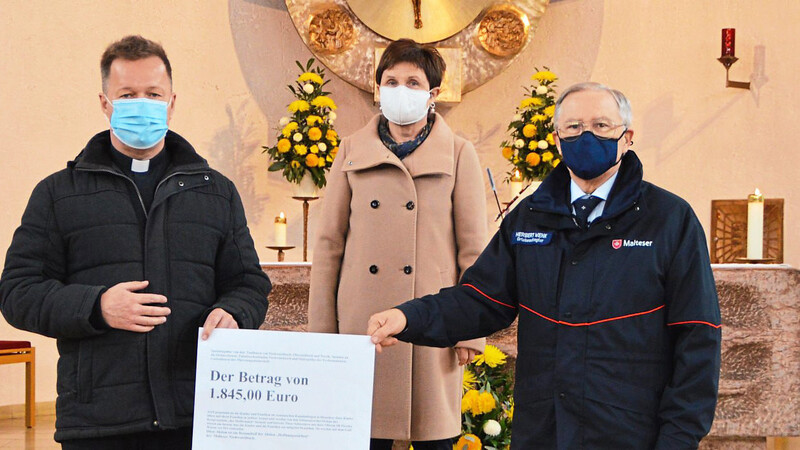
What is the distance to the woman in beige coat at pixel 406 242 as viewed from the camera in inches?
104

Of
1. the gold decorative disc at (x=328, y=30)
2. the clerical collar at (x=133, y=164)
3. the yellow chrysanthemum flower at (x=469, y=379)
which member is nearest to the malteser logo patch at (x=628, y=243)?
the clerical collar at (x=133, y=164)

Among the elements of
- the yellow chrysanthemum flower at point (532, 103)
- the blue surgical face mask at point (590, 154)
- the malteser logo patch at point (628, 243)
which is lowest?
the malteser logo patch at point (628, 243)

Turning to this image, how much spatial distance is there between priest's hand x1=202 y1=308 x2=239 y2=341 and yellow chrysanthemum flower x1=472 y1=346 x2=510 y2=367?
1.65 m

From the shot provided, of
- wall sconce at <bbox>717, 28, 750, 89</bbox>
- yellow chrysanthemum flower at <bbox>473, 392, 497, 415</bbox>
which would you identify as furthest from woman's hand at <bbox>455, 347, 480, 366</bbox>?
wall sconce at <bbox>717, 28, 750, 89</bbox>

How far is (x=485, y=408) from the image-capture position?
3277 millimetres

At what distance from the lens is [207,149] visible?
5.84 m

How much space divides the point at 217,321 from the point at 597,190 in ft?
2.85

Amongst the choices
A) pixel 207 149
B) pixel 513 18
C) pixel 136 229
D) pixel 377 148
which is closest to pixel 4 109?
pixel 207 149

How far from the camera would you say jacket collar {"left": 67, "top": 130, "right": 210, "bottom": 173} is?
75.1 inches

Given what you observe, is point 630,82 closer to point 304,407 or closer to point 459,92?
point 459,92

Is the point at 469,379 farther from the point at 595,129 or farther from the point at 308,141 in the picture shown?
the point at 308,141

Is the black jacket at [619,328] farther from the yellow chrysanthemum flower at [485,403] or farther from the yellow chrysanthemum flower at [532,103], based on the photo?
the yellow chrysanthemum flower at [532,103]

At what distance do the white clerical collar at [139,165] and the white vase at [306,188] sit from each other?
3.18 meters

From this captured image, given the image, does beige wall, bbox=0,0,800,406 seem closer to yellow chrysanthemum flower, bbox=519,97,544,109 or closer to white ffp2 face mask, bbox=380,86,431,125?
yellow chrysanthemum flower, bbox=519,97,544,109
